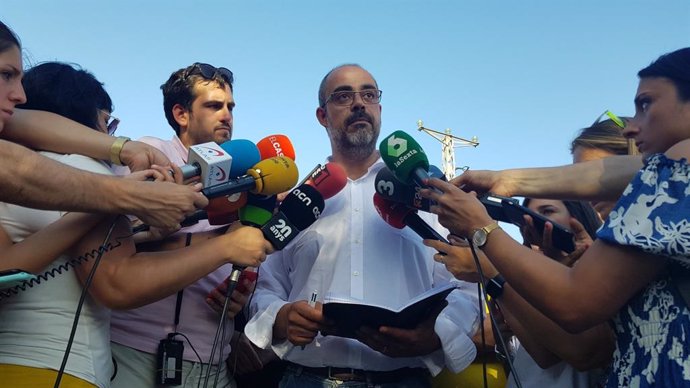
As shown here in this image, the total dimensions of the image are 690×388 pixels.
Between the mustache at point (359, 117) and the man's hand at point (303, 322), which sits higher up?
the mustache at point (359, 117)

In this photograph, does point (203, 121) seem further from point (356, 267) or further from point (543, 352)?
point (543, 352)

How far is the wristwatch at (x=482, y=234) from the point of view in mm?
2350

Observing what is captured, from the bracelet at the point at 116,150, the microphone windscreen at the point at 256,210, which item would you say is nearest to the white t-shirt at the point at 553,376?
the microphone windscreen at the point at 256,210

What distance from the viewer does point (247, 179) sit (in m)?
2.56

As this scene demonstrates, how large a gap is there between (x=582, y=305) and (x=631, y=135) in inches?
29.4

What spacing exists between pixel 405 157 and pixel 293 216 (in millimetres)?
547

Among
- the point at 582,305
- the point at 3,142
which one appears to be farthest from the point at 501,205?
the point at 3,142

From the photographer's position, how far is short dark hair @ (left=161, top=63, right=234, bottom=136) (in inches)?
157

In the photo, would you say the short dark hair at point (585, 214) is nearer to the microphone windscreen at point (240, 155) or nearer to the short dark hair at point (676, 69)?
the short dark hair at point (676, 69)

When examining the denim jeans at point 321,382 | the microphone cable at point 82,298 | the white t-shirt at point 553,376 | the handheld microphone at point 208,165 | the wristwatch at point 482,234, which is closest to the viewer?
the microphone cable at point 82,298

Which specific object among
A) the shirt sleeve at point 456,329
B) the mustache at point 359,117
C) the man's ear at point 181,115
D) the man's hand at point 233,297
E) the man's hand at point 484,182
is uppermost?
the man's ear at point 181,115

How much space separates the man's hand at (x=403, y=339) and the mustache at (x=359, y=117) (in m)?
1.37

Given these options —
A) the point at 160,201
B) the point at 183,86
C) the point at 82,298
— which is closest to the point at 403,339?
the point at 160,201

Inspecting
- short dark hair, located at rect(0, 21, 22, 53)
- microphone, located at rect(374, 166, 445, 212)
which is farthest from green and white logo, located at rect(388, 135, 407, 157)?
short dark hair, located at rect(0, 21, 22, 53)
